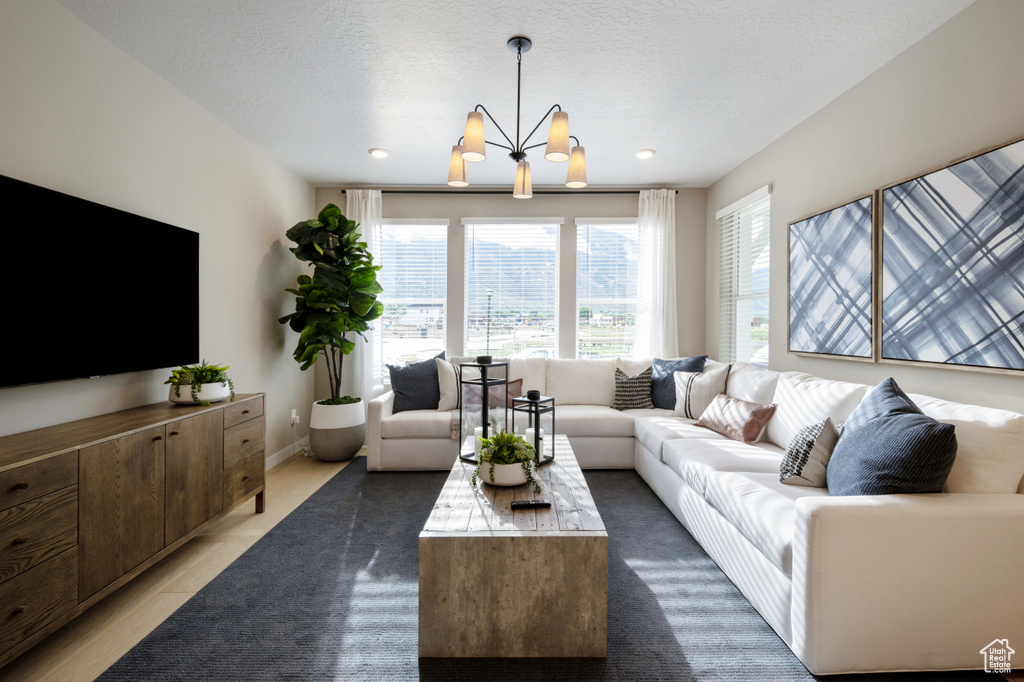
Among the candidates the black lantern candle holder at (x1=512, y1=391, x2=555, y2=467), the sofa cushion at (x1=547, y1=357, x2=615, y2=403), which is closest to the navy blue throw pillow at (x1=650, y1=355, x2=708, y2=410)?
the sofa cushion at (x1=547, y1=357, x2=615, y2=403)

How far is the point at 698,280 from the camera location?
4.98 meters

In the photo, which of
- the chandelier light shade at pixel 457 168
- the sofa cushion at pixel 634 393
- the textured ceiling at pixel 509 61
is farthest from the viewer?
the sofa cushion at pixel 634 393

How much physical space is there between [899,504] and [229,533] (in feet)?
10.4

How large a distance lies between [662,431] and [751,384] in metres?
0.69

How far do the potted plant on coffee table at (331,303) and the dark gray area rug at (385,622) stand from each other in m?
1.34

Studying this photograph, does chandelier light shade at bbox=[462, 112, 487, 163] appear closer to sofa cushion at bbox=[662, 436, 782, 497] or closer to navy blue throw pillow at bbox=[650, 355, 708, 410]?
sofa cushion at bbox=[662, 436, 782, 497]

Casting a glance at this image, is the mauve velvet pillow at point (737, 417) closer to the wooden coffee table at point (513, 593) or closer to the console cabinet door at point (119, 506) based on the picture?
the wooden coffee table at point (513, 593)

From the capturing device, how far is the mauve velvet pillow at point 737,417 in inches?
119

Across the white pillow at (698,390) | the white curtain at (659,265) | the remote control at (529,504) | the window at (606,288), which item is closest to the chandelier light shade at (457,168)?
the remote control at (529,504)

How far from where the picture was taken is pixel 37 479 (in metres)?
1.63

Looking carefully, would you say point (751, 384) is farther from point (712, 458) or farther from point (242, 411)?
point (242, 411)

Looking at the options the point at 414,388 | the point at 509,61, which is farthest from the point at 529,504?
the point at 414,388

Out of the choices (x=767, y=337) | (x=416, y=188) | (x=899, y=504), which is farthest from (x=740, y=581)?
(x=416, y=188)

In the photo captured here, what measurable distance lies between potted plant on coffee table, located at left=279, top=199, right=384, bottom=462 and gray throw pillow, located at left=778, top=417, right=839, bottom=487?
3.21 m
